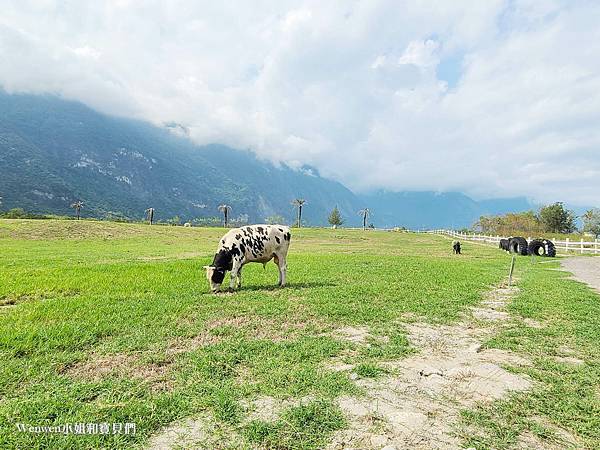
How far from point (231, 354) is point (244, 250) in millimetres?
6977

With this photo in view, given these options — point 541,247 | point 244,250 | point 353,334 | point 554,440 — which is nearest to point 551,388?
point 554,440

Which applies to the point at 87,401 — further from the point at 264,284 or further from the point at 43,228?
the point at 43,228

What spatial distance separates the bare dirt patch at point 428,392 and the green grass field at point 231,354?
0.24 m

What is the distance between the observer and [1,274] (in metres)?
15.0

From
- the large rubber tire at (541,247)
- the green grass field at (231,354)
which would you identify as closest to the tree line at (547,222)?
the large rubber tire at (541,247)

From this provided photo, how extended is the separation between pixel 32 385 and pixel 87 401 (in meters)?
1.12

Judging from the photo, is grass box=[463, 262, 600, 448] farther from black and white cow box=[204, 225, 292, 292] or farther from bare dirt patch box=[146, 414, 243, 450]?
black and white cow box=[204, 225, 292, 292]

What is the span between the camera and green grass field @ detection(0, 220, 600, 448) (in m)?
4.43

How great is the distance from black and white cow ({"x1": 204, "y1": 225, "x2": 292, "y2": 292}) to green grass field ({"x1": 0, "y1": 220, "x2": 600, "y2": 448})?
0.79m

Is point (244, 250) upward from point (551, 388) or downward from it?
upward

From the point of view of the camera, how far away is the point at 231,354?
260 inches

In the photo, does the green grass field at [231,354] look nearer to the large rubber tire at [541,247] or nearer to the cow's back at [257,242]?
the cow's back at [257,242]

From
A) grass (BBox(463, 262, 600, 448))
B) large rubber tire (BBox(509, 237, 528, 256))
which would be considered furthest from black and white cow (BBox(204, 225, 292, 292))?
large rubber tire (BBox(509, 237, 528, 256))

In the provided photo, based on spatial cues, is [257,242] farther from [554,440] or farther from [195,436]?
[554,440]
